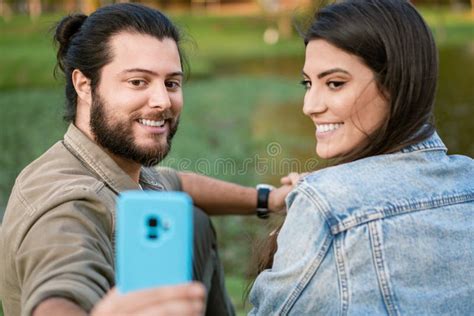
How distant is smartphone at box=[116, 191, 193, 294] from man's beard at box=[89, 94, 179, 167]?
5.17ft

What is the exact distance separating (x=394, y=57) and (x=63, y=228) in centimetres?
100

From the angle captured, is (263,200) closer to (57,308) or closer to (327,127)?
(327,127)

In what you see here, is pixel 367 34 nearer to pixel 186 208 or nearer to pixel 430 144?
pixel 430 144

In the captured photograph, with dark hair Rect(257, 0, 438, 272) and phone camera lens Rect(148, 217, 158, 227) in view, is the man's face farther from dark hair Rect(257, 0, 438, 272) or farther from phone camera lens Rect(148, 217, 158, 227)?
phone camera lens Rect(148, 217, 158, 227)

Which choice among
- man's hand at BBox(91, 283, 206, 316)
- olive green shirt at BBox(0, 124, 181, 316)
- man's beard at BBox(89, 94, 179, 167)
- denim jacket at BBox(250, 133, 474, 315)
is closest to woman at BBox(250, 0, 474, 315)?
denim jacket at BBox(250, 133, 474, 315)

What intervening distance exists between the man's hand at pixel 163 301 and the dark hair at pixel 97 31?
5.73 ft

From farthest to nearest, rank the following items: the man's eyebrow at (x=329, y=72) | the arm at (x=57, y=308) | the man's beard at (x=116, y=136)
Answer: the man's beard at (x=116, y=136) < the man's eyebrow at (x=329, y=72) < the arm at (x=57, y=308)

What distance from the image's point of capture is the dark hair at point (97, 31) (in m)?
2.92

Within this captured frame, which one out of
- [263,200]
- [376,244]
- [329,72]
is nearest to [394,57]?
[329,72]

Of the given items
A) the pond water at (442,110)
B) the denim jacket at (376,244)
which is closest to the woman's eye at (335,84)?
the denim jacket at (376,244)

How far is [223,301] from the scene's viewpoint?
355 cm

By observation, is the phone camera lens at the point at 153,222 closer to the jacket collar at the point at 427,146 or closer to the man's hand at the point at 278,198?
the jacket collar at the point at 427,146

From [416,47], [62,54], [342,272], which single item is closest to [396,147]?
[416,47]

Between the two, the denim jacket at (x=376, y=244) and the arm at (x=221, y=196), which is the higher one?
the denim jacket at (x=376, y=244)
